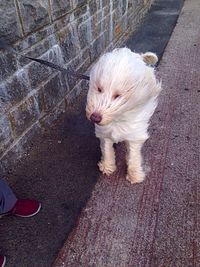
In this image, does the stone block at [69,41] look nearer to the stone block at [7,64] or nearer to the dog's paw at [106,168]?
the stone block at [7,64]

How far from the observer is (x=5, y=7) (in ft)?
8.14

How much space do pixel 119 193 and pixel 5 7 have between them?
5.89ft

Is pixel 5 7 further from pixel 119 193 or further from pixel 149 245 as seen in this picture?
pixel 149 245

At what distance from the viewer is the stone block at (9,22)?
2.48 meters

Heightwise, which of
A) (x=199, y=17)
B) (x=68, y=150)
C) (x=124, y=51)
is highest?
(x=124, y=51)

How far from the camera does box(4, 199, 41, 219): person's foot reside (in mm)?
2549

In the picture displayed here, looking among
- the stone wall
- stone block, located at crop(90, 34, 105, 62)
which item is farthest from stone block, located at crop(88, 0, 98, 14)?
stone block, located at crop(90, 34, 105, 62)

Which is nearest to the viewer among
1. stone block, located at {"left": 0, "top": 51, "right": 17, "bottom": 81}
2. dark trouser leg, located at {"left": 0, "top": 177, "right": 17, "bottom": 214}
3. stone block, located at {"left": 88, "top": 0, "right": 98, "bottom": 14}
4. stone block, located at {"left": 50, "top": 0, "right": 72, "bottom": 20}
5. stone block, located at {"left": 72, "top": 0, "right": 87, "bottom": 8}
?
dark trouser leg, located at {"left": 0, "top": 177, "right": 17, "bottom": 214}

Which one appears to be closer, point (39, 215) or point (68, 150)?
point (39, 215)

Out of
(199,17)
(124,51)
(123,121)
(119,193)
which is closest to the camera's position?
(124,51)

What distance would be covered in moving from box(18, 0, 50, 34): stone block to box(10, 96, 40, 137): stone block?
2.21 feet

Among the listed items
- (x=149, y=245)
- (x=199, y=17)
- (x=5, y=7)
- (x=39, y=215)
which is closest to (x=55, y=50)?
(x=5, y=7)

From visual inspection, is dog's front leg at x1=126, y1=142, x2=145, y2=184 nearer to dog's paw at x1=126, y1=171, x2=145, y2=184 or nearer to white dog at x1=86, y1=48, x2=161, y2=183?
dog's paw at x1=126, y1=171, x2=145, y2=184

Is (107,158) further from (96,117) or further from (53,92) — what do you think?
(53,92)
